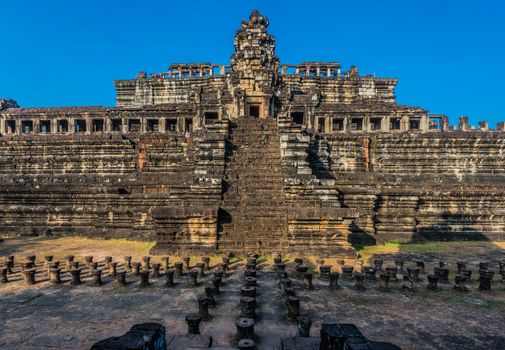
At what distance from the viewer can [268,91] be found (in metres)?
23.1

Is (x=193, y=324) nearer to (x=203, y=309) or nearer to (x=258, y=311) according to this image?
(x=203, y=309)

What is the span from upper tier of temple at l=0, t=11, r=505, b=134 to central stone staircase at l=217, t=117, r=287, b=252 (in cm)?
582

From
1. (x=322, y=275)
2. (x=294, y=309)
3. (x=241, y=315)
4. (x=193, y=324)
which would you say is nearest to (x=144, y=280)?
(x=241, y=315)

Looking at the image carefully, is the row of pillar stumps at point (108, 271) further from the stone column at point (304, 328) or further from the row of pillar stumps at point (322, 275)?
the stone column at point (304, 328)

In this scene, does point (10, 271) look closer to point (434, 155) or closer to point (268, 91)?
point (268, 91)

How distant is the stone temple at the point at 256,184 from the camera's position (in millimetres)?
10664

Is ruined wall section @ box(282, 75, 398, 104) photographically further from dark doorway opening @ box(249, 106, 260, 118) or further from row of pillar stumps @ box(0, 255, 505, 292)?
row of pillar stumps @ box(0, 255, 505, 292)

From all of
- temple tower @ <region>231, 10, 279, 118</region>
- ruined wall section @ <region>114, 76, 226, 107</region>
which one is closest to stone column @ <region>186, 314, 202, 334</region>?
temple tower @ <region>231, 10, 279, 118</region>

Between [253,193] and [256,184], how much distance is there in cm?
57

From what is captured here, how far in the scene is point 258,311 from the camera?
5766 millimetres

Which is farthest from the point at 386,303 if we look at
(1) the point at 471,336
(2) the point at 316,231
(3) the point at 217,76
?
(3) the point at 217,76

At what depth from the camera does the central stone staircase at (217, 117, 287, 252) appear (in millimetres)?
10719

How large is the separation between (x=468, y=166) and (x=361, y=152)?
6.35 m

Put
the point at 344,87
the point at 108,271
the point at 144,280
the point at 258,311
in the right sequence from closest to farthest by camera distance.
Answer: the point at 258,311
the point at 144,280
the point at 108,271
the point at 344,87
